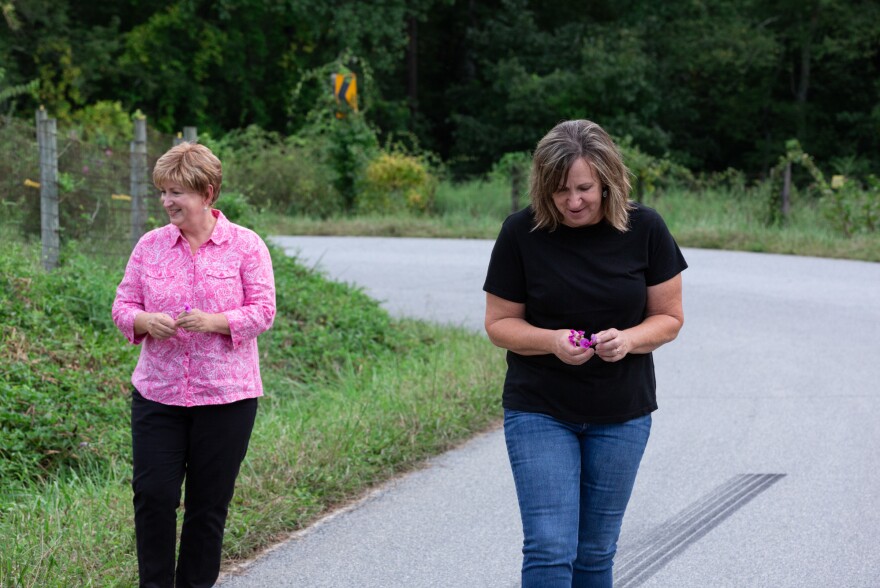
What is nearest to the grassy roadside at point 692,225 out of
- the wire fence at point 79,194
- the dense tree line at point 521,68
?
the wire fence at point 79,194

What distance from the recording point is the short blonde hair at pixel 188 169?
407cm


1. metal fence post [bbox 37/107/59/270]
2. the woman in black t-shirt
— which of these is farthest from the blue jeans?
metal fence post [bbox 37/107/59/270]

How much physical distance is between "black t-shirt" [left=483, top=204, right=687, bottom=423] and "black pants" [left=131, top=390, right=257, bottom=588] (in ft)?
3.43

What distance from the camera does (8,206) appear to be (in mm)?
10672

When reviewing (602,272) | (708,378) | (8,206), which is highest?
(602,272)

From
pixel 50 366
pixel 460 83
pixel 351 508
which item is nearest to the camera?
pixel 351 508

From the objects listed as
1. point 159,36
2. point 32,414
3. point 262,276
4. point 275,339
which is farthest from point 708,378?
point 159,36

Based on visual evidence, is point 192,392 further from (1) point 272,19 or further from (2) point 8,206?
(1) point 272,19

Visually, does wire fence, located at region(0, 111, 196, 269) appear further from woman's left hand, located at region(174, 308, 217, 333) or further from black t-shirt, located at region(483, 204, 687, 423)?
black t-shirt, located at region(483, 204, 687, 423)

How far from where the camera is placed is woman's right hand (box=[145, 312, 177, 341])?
156 inches

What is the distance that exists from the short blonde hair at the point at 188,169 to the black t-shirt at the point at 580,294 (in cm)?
104

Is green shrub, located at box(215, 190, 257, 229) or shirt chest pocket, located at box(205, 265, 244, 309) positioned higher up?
shirt chest pocket, located at box(205, 265, 244, 309)

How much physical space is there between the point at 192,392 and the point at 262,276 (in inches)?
18.4

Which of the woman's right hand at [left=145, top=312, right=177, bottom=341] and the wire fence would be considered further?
the wire fence
